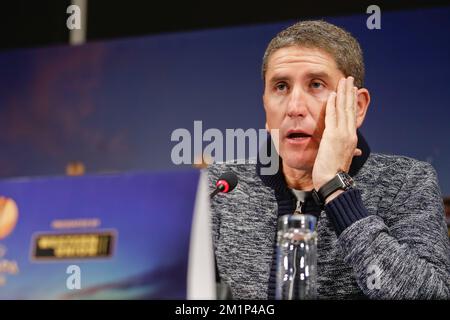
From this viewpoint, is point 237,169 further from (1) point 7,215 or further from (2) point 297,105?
(1) point 7,215

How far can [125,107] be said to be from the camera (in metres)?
3.38

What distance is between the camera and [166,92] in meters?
3.32

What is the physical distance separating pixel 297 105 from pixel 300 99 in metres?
0.02

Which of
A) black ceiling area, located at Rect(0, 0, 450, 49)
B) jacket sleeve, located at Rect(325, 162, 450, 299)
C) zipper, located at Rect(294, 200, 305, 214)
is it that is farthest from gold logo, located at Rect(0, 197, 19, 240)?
black ceiling area, located at Rect(0, 0, 450, 49)

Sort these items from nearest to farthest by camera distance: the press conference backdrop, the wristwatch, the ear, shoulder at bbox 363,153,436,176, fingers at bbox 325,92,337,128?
1. the wristwatch
2. fingers at bbox 325,92,337,128
3. shoulder at bbox 363,153,436,176
4. the ear
5. the press conference backdrop

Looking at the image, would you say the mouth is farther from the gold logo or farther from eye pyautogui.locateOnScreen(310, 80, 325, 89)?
the gold logo

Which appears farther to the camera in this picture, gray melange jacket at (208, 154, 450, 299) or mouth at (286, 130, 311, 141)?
mouth at (286, 130, 311, 141)

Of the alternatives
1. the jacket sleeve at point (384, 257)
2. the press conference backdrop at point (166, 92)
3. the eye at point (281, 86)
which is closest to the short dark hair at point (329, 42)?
the eye at point (281, 86)

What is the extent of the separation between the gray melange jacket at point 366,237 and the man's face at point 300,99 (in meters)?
0.15

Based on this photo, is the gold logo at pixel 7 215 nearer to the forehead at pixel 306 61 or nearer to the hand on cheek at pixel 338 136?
the hand on cheek at pixel 338 136

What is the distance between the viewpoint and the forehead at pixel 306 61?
1896mm

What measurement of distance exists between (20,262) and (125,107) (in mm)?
2439

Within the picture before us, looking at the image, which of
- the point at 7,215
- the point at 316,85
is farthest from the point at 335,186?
the point at 7,215

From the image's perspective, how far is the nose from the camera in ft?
6.06
